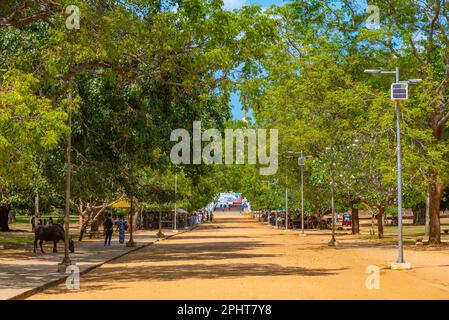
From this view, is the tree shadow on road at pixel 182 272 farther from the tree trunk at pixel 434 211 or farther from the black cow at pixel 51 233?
the tree trunk at pixel 434 211

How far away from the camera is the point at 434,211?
46375 mm

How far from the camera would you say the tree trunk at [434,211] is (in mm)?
46031

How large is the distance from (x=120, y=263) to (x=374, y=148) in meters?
14.4

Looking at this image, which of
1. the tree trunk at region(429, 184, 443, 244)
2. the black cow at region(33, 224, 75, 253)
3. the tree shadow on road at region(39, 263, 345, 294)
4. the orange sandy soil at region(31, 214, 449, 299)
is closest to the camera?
the orange sandy soil at region(31, 214, 449, 299)

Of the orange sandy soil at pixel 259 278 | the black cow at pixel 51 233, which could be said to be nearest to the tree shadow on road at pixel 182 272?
the orange sandy soil at pixel 259 278

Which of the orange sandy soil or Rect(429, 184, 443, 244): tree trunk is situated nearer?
the orange sandy soil

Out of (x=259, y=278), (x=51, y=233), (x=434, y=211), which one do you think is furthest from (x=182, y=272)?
(x=434, y=211)

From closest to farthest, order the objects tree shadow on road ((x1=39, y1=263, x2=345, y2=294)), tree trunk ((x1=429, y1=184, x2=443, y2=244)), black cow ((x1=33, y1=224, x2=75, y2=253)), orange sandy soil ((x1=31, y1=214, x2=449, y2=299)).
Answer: orange sandy soil ((x1=31, y1=214, x2=449, y2=299)) → tree shadow on road ((x1=39, y1=263, x2=345, y2=294)) → black cow ((x1=33, y1=224, x2=75, y2=253)) → tree trunk ((x1=429, y1=184, x2=443, y2=244))

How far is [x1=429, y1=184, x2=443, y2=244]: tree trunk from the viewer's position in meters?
46.0

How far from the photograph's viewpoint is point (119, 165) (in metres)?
41.0

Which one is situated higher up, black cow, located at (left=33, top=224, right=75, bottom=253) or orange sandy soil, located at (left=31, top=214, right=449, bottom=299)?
black cow, located at (left=33, top=224, right=75, bottom=253)

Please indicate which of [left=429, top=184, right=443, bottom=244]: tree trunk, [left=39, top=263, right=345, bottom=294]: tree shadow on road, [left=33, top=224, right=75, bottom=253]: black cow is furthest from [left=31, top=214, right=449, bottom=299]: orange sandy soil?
[left=429, top=184, right=443, bottom=244]: tree trunk

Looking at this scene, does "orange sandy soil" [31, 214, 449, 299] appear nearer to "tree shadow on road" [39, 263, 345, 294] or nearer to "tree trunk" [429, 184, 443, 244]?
"tree shadow on road" [39, 263, 345, 294]
